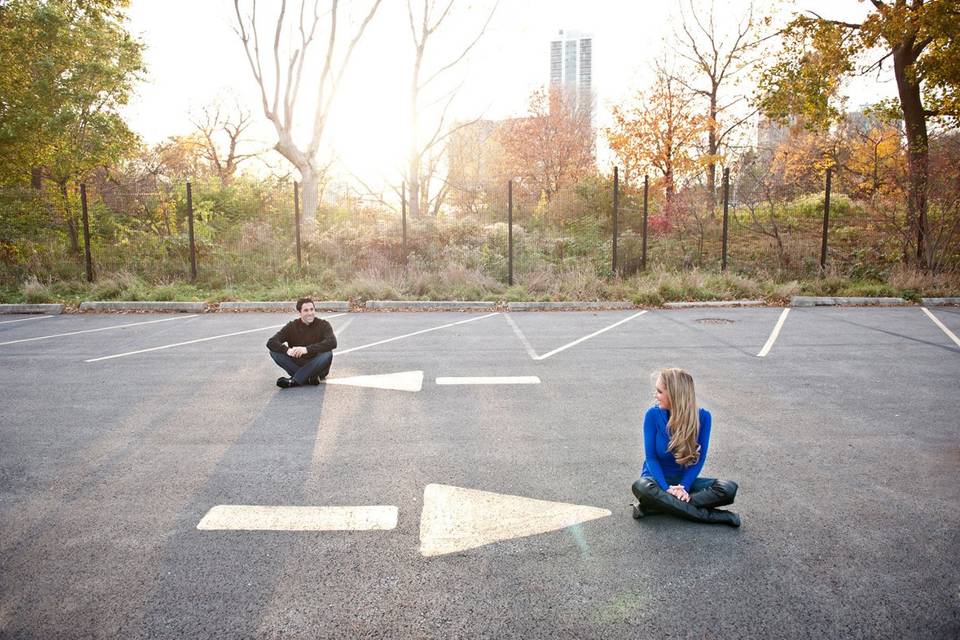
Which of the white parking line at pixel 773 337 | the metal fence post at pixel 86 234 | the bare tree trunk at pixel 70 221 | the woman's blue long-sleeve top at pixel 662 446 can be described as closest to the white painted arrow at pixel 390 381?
the woman's blue long-sleeve top at pixel 662 446

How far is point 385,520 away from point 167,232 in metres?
19.4

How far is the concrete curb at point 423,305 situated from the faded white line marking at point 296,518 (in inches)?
406

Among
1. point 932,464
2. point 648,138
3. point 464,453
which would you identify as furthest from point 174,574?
point 648,138

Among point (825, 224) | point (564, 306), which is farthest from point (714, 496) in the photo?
point (825, 224)

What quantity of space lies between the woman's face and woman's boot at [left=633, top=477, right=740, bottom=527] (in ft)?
1.49

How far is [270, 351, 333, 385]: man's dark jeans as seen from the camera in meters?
6.80

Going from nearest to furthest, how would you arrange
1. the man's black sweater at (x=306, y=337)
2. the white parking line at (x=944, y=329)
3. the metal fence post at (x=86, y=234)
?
the man's black sweater at (x=306, y=337)
the white parking line at (x=944, y=329)
the metal fence post at (x=86, y=234)

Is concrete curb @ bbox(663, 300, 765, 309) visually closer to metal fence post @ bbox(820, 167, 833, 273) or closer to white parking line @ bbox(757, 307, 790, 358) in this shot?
white parking line @ bbox(757, 307, 790, 358)

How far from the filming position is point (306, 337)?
6.97 metres

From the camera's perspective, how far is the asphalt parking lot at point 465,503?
2654 mm

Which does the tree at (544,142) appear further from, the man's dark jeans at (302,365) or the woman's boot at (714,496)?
the woman's boot at (714,496)

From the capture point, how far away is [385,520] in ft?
11.6

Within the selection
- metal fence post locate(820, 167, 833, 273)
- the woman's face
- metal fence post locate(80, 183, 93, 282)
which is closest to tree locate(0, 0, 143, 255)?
metal fence post locate(80, 183, 93, 282)

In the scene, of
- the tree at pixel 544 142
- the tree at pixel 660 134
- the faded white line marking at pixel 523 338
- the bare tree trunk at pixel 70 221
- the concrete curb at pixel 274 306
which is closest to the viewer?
the faded white line marking at pixel 523 338
